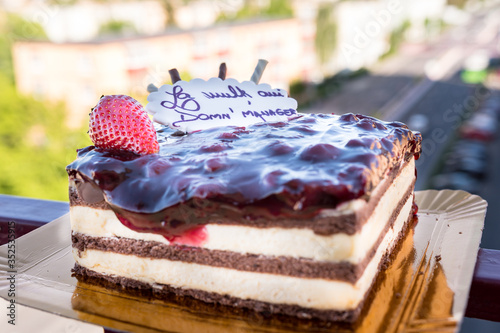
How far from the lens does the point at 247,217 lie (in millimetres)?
1539

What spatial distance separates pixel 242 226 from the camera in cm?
159

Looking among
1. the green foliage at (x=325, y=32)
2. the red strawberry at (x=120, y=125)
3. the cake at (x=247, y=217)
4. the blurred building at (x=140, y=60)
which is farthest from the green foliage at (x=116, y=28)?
the cake at (x=247, y=217)

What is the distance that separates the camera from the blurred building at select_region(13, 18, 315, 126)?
24422mm

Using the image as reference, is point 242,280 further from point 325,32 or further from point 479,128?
point 325,32

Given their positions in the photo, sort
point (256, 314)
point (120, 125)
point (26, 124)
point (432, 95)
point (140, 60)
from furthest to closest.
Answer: point (432, 95) → point (140, 60) → point (26, 124) → point (120, 125) → point (256, 314)

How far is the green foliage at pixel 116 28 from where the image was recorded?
93.2ft

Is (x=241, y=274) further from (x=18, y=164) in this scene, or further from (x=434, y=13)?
(x=434, y=13)

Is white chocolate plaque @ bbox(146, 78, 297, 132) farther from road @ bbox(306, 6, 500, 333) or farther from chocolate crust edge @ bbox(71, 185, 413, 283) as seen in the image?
road @ bbox(306, 6, 500, 333)

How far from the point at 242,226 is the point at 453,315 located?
687 mm

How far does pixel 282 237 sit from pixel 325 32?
32.6 meters

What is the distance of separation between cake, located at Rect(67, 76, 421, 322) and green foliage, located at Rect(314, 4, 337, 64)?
3122 centimetres

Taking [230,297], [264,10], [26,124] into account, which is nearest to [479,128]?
[264,10]


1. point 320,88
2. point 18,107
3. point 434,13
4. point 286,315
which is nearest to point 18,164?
point 18,107

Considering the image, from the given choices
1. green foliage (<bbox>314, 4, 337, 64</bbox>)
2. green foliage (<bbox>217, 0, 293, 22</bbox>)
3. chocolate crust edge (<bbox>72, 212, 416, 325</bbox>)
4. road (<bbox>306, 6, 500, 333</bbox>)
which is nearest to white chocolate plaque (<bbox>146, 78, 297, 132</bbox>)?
chocolate crust edge (<bbox>72, 212, 416, 325</bbox>)
